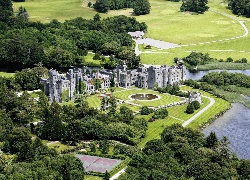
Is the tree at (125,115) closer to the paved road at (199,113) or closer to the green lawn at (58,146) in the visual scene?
the paved road at (199,113)

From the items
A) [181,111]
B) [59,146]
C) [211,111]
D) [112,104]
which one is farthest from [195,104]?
[59,146]

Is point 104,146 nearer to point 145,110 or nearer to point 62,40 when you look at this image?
point 145,110

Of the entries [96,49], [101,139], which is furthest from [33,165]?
[96,49]

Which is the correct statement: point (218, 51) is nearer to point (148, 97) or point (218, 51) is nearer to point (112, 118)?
point (148, 97)

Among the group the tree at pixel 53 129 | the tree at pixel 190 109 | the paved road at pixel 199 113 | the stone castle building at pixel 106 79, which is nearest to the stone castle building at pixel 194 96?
the paved road at pixel 199 113

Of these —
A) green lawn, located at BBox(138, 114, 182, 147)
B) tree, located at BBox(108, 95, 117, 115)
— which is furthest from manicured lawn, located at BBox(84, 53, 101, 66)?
green lawn, located at BBox(138, 114, 182, 147)
